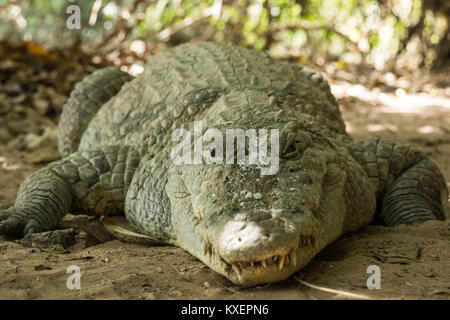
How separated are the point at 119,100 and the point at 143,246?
1789 mm

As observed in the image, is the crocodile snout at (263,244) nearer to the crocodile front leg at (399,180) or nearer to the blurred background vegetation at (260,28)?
the crocodile front leg at (399,180)

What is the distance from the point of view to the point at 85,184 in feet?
12.3

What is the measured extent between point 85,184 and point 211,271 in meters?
1.52

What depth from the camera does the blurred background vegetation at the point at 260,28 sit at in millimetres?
8617

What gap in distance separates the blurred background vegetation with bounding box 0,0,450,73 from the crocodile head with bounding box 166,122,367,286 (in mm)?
5748

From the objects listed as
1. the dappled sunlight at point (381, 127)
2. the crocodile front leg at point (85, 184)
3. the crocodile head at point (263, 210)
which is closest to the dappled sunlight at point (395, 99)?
the dappled sunlight at point (381, 127)

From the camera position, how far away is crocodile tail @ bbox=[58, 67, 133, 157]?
5.07m

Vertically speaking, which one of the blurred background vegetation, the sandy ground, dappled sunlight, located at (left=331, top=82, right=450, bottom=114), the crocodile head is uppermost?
the blurred background vegetation

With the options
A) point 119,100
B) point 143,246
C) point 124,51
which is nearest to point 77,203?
point 143,246

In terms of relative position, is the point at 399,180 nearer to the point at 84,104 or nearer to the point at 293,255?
the point at 293,255

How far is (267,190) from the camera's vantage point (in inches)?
97.8

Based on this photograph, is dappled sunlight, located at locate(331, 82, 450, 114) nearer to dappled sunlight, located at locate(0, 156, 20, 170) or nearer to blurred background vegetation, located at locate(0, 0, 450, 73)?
blurred background vegetation, located at locate(0, 0, 450, 73)

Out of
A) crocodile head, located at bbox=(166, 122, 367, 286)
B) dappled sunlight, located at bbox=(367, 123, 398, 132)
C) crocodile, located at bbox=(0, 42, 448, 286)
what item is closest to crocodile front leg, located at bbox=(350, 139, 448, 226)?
crocodile, located at bbox=(0, 42, 448, 286)
